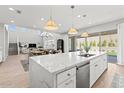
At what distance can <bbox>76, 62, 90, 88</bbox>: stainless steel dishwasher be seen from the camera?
2062 mm

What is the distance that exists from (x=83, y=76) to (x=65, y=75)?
2.52ft

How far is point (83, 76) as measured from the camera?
2.26 meters

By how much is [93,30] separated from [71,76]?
659cm

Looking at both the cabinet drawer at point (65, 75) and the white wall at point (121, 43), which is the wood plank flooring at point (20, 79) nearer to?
the cabinet drawer at point (65, 75)

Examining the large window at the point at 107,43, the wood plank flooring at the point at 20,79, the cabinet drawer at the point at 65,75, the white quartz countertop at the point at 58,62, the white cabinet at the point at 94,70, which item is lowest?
the wood plank flooring at the point at 20,79

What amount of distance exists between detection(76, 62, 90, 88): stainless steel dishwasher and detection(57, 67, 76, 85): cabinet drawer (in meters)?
0.24

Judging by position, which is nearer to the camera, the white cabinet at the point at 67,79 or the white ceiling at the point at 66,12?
the white cabinet at the point at 67,79

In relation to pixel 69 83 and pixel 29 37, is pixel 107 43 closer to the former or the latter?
pixel 69 83

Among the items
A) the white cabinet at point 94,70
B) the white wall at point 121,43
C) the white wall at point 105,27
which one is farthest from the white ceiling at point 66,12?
the white cabinet at point 94,70

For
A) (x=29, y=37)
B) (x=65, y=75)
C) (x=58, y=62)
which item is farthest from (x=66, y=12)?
(x=29, y=37)

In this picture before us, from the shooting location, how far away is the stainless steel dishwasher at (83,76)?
206 centimetres

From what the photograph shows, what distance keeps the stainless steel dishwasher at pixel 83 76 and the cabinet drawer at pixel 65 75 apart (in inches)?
9.3
